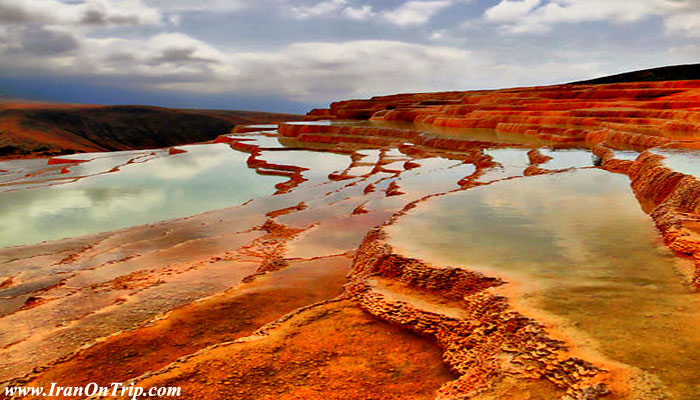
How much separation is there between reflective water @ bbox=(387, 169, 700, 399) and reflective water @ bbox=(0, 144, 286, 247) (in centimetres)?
929

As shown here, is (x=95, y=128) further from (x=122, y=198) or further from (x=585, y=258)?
(x=585, y=258)

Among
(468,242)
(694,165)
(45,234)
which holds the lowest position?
(45,234)

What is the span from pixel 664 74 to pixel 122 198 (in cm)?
5504

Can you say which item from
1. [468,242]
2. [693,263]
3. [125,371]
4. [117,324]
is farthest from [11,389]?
[693,263]

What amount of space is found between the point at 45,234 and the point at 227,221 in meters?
5.03

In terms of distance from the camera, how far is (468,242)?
→ 19.8 ft

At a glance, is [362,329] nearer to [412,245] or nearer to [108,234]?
[412,245]

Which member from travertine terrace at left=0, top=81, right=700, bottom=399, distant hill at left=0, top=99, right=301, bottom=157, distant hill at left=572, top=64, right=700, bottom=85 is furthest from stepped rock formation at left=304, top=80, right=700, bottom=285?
distant hill at left=0, top=99, right=301, bottom=157

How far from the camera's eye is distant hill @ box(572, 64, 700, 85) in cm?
4647

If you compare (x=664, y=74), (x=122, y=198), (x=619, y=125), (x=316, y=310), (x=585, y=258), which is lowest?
(x=122, y=198)

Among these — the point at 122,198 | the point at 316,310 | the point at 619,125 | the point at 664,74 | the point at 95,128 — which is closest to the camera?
the point at 316,310

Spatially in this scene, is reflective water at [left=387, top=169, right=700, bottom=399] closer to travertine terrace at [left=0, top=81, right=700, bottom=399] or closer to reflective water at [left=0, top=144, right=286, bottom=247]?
travertine terrace at [left=0, top=81, right=700, bottom=399]

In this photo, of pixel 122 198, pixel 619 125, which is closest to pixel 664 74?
pixel 619 125

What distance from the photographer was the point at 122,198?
640 inches
